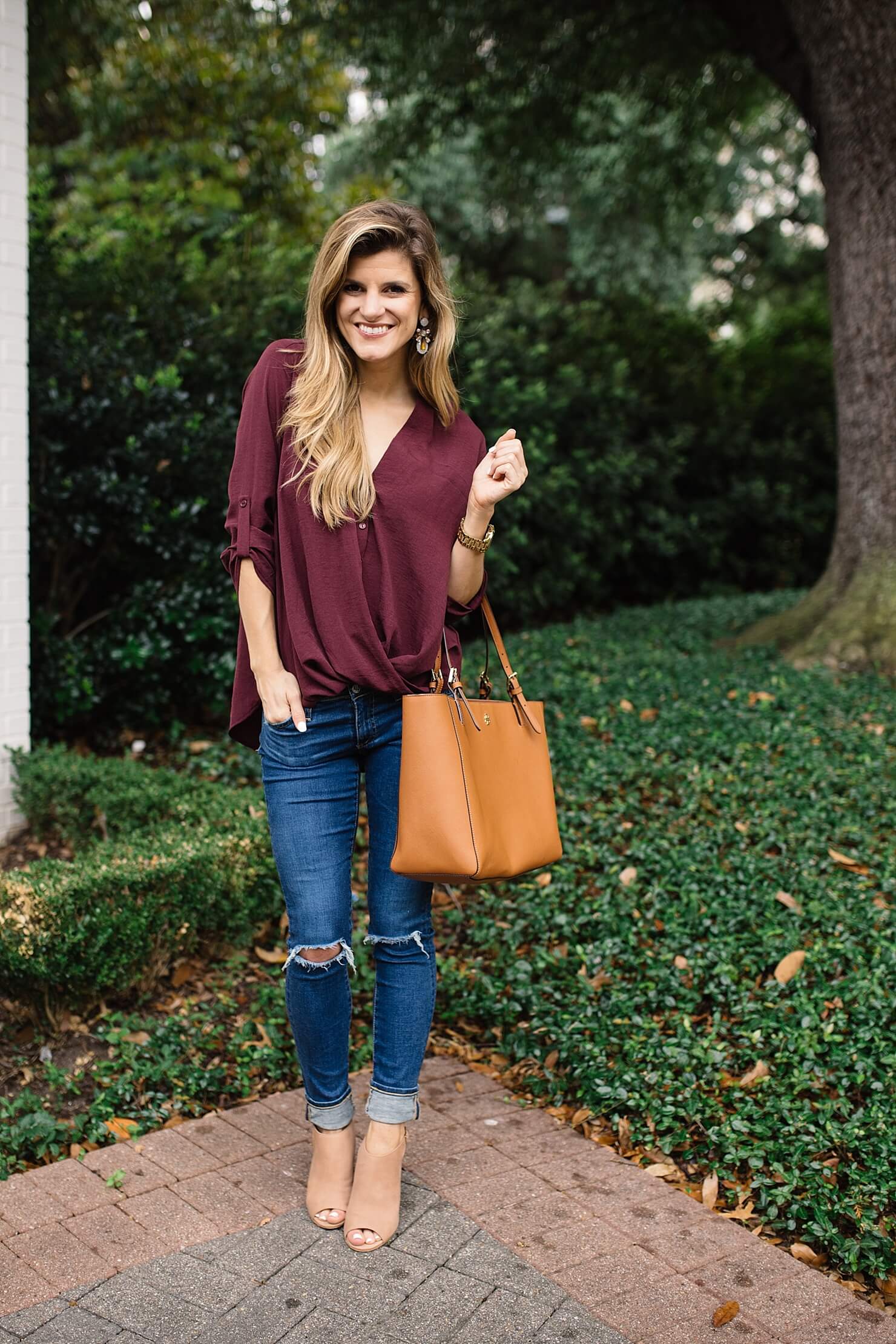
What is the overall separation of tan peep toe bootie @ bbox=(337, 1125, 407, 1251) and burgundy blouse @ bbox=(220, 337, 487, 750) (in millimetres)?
979

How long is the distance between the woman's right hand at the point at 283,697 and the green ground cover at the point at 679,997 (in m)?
1.25

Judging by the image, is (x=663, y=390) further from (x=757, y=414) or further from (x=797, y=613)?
(x=797, y=613)

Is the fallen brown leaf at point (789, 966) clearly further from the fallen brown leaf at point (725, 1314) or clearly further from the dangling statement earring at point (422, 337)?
the dangling statement earring at point (422, 337)

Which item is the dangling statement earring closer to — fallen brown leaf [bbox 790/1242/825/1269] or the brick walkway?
the brick walkway

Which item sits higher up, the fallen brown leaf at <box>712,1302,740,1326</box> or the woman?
the woman

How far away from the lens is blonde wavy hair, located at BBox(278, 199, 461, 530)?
2.30m

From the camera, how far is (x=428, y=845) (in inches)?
87.9

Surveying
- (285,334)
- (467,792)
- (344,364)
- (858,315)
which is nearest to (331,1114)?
(467,792)

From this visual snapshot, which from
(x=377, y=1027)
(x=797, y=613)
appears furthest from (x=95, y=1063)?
(x=797, y=613)

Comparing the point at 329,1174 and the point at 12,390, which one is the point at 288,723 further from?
the point at 12,390

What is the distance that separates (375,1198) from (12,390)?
3.24 metres

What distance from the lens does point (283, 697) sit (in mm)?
2320

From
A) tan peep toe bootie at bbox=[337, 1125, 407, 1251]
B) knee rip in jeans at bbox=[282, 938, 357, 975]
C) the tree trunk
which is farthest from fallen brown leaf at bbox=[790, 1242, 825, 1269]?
the tree trunk

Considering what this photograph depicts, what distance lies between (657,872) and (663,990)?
0.68 m
